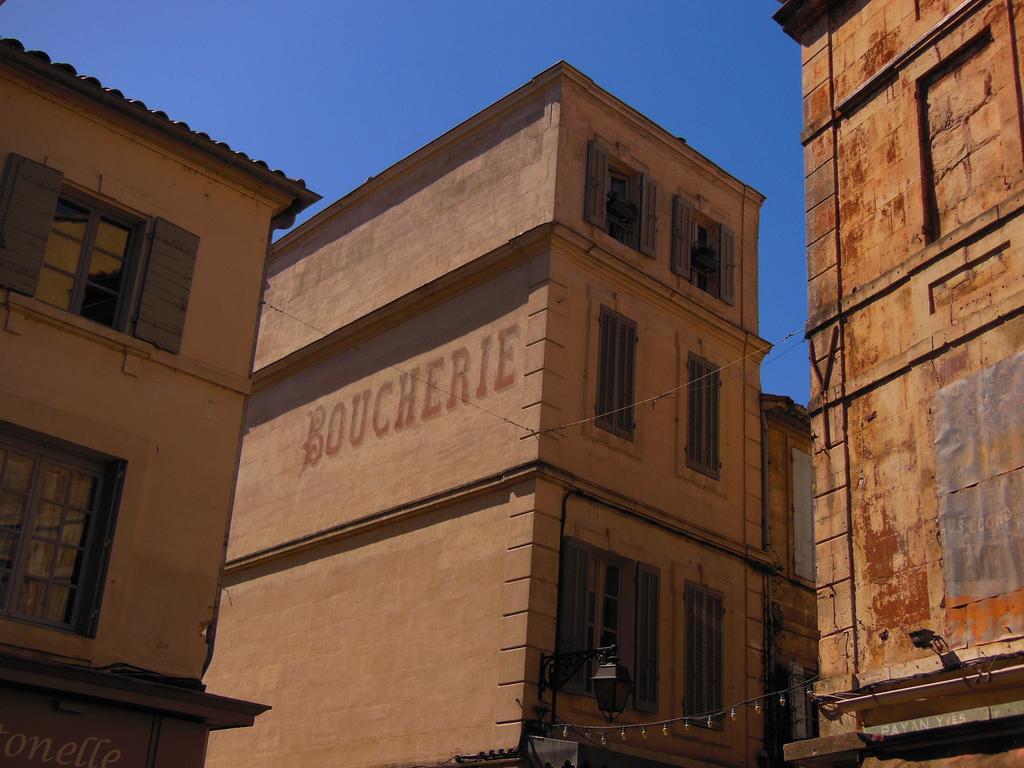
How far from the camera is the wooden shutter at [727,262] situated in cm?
2034

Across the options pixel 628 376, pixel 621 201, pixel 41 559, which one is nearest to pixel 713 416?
pixel 628 376

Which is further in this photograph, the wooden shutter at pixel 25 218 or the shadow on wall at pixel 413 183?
the shadow on wall at pixel 413 183

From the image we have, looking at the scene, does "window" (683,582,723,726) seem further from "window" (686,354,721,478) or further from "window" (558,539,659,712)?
"window" (686,354,721,478)

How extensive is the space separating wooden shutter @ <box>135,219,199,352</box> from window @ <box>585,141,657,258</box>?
265 inches

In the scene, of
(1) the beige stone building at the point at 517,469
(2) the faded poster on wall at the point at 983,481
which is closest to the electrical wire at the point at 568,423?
(1) the beige stone building at the point at 517,469

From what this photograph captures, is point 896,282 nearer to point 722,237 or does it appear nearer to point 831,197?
point 831,197

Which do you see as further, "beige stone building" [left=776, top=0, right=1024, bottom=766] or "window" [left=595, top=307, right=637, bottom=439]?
"window" [left=595, top=307, right=637, bottom=439]

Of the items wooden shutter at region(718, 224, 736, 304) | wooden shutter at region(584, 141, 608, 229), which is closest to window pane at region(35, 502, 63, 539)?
wooden shutter at region(584, 141, 608, 229)

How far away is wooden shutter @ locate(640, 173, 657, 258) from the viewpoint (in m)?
19.1

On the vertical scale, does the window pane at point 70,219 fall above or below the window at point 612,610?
above

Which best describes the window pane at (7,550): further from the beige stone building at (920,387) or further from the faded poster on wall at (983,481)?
the faded poster on wall at (983,481)

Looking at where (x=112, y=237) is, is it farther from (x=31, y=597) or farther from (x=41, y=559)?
(x=31, y=597)

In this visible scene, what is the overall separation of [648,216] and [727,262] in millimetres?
1983

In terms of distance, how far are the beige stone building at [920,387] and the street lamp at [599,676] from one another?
368cm
